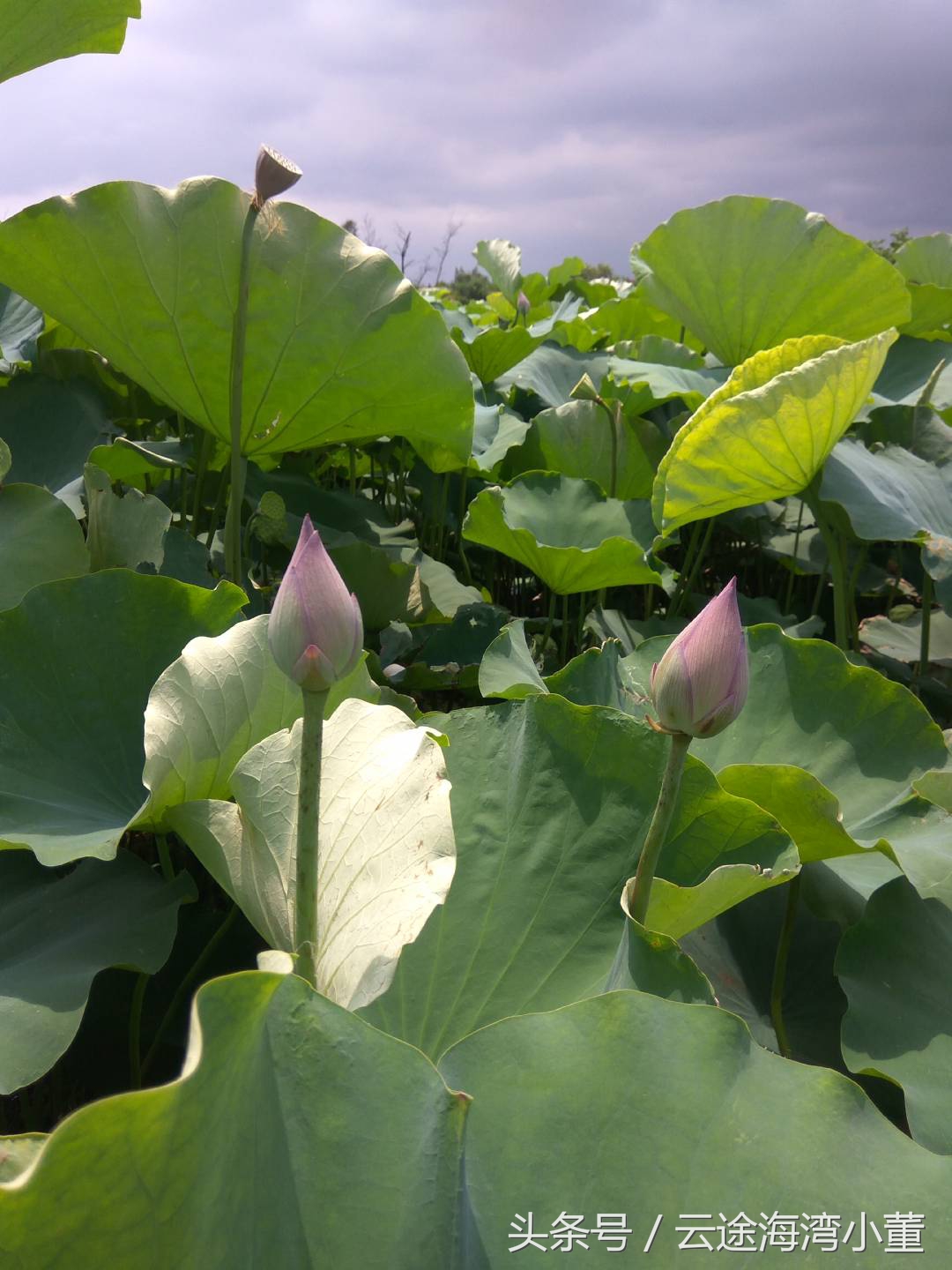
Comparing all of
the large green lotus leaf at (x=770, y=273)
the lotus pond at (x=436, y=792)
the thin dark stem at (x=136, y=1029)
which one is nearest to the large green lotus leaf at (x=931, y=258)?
the large green lotus leaf at (x=770, y=273)

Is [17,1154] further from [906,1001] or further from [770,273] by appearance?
[770,273]

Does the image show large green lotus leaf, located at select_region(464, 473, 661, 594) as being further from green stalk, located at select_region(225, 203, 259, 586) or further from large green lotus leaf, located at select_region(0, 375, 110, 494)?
large green lotus leaf, located at select_region(0, 375, 110, 494)

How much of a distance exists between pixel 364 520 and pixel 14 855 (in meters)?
0.93

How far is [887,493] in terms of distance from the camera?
1.24 meters

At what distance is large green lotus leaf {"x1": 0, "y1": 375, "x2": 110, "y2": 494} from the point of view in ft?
4.26

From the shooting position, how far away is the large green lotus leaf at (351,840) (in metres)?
0.45

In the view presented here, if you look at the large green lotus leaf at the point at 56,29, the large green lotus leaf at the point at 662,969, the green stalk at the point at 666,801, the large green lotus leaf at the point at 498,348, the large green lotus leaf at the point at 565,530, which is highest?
the large green lotus leaf at the point at 56,29

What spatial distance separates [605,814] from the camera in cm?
68

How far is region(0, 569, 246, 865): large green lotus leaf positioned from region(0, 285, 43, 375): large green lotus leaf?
0.79m

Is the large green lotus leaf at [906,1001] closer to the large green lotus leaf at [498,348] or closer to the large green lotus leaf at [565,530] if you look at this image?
the large green lotus leaf at [565,530]

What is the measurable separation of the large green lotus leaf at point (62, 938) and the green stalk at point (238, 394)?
0.41 metres

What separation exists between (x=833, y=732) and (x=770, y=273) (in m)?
0.99

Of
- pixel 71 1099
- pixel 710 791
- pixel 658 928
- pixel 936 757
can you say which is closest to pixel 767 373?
pixel 936 757

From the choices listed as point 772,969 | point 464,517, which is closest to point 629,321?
point 464,517
